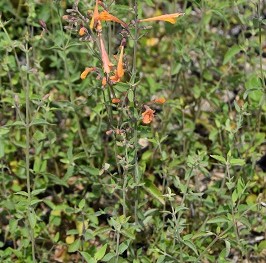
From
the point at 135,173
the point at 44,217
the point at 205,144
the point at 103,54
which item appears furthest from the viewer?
the point at 205,144

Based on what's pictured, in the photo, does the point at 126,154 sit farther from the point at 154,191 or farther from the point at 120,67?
the point at 154,191

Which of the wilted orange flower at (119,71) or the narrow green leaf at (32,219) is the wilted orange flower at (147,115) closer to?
the wilted orange flower at (119,71)

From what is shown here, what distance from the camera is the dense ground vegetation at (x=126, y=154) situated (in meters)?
3.46

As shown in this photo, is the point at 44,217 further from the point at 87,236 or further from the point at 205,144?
the point at 205,144

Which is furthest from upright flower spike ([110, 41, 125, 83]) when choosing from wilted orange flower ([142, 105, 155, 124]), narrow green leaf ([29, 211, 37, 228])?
narrow green leaf ([29, 211, 37, 228])

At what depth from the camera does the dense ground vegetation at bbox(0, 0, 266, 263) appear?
136 inches

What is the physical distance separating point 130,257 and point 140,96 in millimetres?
1321

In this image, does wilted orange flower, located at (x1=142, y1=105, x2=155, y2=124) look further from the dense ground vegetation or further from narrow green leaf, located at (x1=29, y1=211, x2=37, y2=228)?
narrow green leaf, located at (x1=29, y1=211, x2=37, y2=228)

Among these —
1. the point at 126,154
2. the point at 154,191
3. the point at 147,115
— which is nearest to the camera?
the point at 147,115

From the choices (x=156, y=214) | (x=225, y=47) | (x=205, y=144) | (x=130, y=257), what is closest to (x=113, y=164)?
(x=156, y=214)

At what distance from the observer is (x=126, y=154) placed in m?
3.33

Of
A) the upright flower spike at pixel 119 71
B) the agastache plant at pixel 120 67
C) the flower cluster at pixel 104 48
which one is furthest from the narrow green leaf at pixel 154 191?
the upright flower spike at pixel 119 71

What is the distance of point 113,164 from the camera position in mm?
4180

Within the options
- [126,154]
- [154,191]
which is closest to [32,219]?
[126,154]
